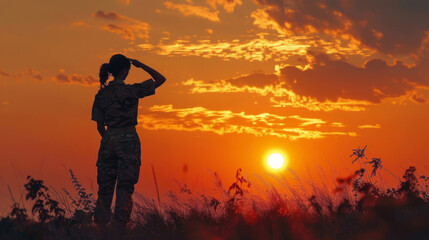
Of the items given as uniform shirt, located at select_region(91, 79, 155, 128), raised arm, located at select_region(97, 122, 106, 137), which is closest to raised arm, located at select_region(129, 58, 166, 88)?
uniform shirt, located at select_region(91, 79, 155, 128)

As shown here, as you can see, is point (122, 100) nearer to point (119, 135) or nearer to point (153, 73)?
point (119, 135)

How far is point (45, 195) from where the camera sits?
347 inches

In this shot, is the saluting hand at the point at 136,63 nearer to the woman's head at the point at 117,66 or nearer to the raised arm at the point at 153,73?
the raised arm at the point at 153,73

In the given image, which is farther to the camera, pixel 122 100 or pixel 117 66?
pixel 117 66

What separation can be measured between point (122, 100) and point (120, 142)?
686 mm

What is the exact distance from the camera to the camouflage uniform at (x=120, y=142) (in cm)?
915

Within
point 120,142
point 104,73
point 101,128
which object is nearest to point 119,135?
point 120,142

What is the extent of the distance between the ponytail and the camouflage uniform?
4.8 inches

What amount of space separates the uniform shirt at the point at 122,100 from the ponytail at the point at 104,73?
4.9 inches

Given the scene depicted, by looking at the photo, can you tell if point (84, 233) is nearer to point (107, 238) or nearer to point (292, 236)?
point (107, 238)

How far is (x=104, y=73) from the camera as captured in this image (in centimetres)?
938

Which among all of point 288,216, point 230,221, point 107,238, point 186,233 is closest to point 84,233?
point 107,238

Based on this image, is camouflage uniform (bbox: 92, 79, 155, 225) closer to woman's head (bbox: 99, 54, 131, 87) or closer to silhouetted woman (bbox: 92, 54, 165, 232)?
silhouetted woman (bbox: 92, 54, 165, 232)

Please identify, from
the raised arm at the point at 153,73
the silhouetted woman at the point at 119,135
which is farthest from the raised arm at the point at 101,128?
the raised arm at the point at 153,73
